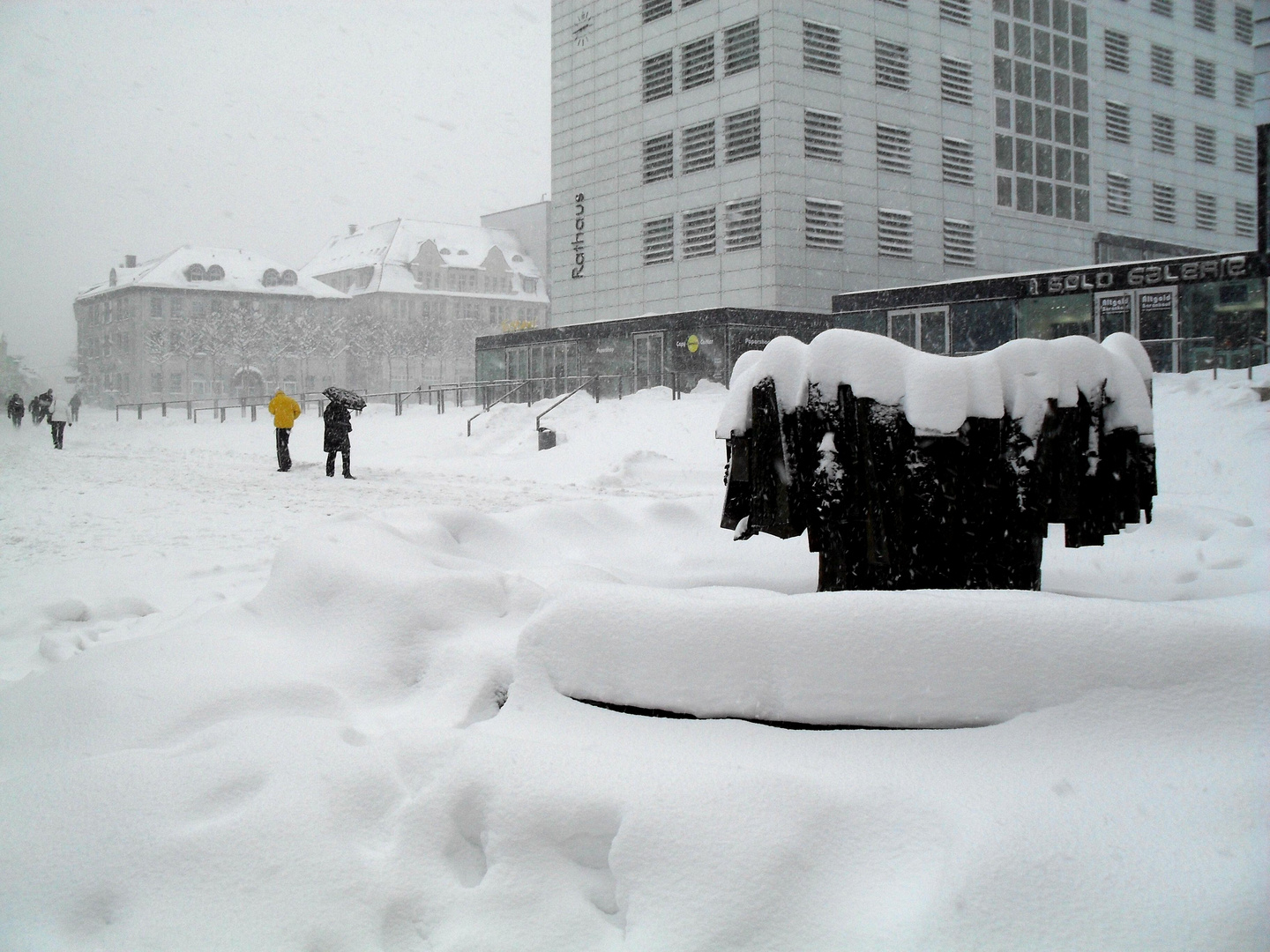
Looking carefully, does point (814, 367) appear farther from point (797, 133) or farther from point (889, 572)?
point (797, 133)

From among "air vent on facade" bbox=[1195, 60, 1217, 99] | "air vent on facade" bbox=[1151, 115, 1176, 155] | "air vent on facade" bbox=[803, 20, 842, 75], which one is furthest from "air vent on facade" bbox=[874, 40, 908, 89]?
"air vent on facade" bbox=[1195, 60, 1217, 99]

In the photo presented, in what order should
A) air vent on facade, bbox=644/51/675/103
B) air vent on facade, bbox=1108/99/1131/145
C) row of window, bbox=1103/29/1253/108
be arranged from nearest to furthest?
air vent on facade, bbox=644/51/675/103 < row of window, bbox=1103/29/1253/108 < air vent on facade, bbox=1108/99/1131/145

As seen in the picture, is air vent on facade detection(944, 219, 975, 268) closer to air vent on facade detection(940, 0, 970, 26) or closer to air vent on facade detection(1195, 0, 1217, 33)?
air vent on facade detection(940, 0, 970, 26)

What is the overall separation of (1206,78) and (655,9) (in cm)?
2517

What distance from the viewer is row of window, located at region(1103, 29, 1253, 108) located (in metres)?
36.2

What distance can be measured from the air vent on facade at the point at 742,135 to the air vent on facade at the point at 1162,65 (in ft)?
64.5

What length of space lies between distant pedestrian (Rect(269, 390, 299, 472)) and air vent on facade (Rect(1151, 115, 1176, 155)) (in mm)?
38343

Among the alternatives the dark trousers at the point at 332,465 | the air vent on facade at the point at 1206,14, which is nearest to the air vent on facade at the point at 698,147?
the dark trousers at the point at 332,465

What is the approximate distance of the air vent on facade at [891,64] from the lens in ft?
105

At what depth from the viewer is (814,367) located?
4102 mm

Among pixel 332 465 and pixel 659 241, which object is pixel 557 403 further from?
pixel 659 241

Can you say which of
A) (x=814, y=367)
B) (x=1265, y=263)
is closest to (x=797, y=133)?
(x=1265, y=263)

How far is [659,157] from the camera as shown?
3372 centimetres

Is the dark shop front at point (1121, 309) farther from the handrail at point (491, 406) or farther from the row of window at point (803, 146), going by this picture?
the handrail at point (491, 406)
